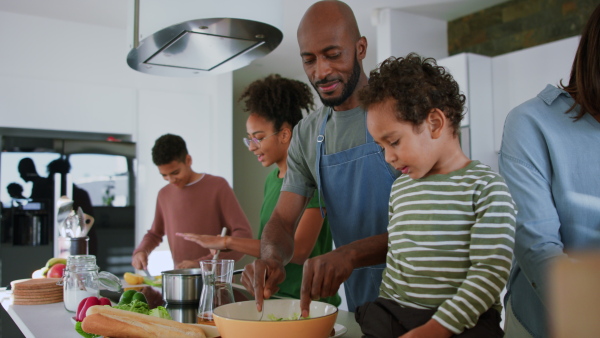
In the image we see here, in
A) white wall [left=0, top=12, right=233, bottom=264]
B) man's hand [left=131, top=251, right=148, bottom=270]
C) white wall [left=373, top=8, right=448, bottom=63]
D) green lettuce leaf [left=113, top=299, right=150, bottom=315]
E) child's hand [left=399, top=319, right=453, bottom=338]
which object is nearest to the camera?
child's hand [left=399, top=319, right=453, bottom=338]

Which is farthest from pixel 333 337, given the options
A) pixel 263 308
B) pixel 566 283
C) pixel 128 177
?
pixel 128 177

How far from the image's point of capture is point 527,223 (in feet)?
3.36

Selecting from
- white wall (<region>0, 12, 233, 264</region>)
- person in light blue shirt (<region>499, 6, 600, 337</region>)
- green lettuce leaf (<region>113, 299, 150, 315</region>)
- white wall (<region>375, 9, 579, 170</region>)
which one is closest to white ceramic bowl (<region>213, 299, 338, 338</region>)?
green lettuce leaf (<region>113, 299, 150, 315</region>)

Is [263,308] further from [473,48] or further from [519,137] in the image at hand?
[473,48]

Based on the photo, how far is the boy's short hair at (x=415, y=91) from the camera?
103 cm

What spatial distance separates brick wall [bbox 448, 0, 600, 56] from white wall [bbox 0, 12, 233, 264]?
84.4 inches

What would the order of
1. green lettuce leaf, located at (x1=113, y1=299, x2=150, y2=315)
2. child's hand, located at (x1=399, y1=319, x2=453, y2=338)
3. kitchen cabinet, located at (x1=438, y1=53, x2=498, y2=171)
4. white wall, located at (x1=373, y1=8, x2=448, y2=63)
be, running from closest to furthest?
child's hand, located at (x1=399, y1=319, x2=453, y2=338), green lettuce leaf, located at (x1=113, y1=299, x2=150, y2=315), kitchen cabinet, located at (x1=438, y1=53, x2=498, y2=171), white wall, located at (x1=373, y1=8, x2=448, y2=63)

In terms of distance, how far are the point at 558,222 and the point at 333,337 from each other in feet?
1.65

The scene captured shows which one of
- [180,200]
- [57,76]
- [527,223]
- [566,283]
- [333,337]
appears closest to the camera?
[566,283]

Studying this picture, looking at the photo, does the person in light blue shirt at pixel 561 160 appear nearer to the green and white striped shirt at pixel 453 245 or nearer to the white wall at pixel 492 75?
the green and white striped shirt at pixel 453 245

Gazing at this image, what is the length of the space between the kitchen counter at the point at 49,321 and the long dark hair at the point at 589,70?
67cm

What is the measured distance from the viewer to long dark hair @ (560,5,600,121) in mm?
1028

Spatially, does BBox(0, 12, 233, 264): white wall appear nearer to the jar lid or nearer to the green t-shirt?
the green t-shirt

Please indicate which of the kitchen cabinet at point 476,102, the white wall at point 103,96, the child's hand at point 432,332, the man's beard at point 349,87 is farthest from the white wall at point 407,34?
the child's hand at point 432,332
